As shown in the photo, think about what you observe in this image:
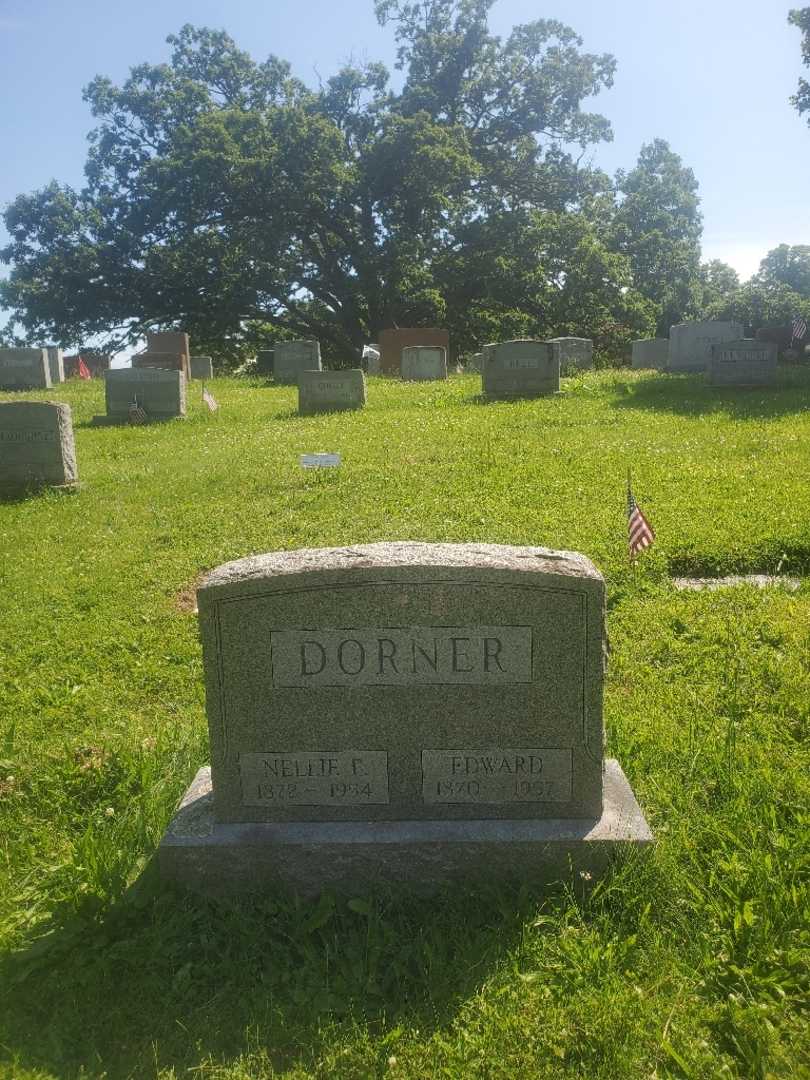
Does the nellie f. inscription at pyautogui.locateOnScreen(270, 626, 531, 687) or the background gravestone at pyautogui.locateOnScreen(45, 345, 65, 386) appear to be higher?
the background gravestone at pyautogui.locateOnScreen(45, 345, 65, 386)

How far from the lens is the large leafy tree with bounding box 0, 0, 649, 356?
A: 31984 millimetres

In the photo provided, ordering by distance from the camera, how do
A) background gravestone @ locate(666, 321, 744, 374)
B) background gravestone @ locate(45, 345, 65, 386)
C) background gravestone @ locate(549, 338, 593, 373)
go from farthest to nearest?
1. background gravestone @ locate(549, 338, 593, 373)
2. background gravestone @ locate(45, 345, 65, 386)
3. background gravestone @ locate(666, 321, 744, 374)

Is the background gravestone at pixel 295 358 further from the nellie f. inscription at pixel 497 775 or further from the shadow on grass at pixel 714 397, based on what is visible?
the nellie f. inscription at pixel 497 775

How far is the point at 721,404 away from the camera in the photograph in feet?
49.7

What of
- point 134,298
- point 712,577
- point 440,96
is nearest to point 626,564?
point 712,577

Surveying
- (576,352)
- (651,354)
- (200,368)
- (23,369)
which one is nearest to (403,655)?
(23,369)

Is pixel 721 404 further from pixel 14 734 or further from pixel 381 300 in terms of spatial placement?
pixel 381 300

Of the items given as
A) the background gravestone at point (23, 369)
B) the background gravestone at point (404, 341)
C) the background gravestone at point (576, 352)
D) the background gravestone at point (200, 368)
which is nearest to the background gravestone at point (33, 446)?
the background gravestone at point (23, 369)

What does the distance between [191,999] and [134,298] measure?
1348 inches

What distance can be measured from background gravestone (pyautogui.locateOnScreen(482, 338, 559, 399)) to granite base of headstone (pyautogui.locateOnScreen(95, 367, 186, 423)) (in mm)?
6119

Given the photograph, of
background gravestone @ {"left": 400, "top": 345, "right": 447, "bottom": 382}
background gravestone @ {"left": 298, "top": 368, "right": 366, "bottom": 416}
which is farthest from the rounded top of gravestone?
background gravestone @ {"left": 400, "top": 345, "right": 447, "bottom": 382}

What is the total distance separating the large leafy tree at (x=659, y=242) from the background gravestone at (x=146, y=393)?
24949mm

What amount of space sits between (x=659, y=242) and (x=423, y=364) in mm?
19429

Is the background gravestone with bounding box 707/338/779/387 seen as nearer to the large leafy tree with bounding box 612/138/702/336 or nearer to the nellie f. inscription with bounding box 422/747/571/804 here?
the nellie f. inscription with bounding box 422/747/571/804
